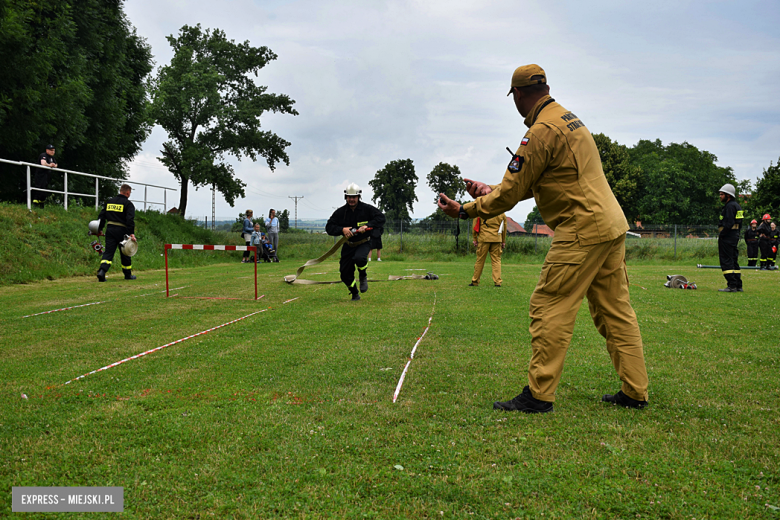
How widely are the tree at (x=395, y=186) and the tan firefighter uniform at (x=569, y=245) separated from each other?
62.3 meters

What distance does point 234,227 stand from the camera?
109 ft

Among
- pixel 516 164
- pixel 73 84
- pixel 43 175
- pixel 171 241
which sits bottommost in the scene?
pixel 171 241

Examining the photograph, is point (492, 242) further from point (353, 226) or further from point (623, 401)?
point (623, 401)

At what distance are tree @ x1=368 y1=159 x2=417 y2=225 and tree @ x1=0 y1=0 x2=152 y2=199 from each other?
40.1 meters

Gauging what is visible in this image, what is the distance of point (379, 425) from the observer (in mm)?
3363

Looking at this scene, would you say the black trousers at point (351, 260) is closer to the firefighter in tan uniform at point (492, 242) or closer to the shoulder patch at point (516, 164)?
the firefighter in tan uniform at point (492, 242)

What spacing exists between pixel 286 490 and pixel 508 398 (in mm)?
2053

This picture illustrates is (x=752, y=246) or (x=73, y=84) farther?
(x=752, y=246)

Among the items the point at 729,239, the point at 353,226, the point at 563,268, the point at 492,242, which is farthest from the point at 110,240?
the point at 729,239

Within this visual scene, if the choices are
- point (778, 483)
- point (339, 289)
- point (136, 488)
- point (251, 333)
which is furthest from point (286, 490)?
point (339, 289)

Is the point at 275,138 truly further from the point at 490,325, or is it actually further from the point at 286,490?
the point at 286,490

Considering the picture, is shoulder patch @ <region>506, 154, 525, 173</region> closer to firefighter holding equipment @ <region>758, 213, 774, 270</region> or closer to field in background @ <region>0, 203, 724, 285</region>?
field in background @ <region>0, 203, 724, 285</region>

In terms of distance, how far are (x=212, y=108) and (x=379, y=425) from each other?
3598 cm

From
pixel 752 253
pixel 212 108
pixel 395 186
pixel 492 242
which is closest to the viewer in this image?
pixel 492 242
